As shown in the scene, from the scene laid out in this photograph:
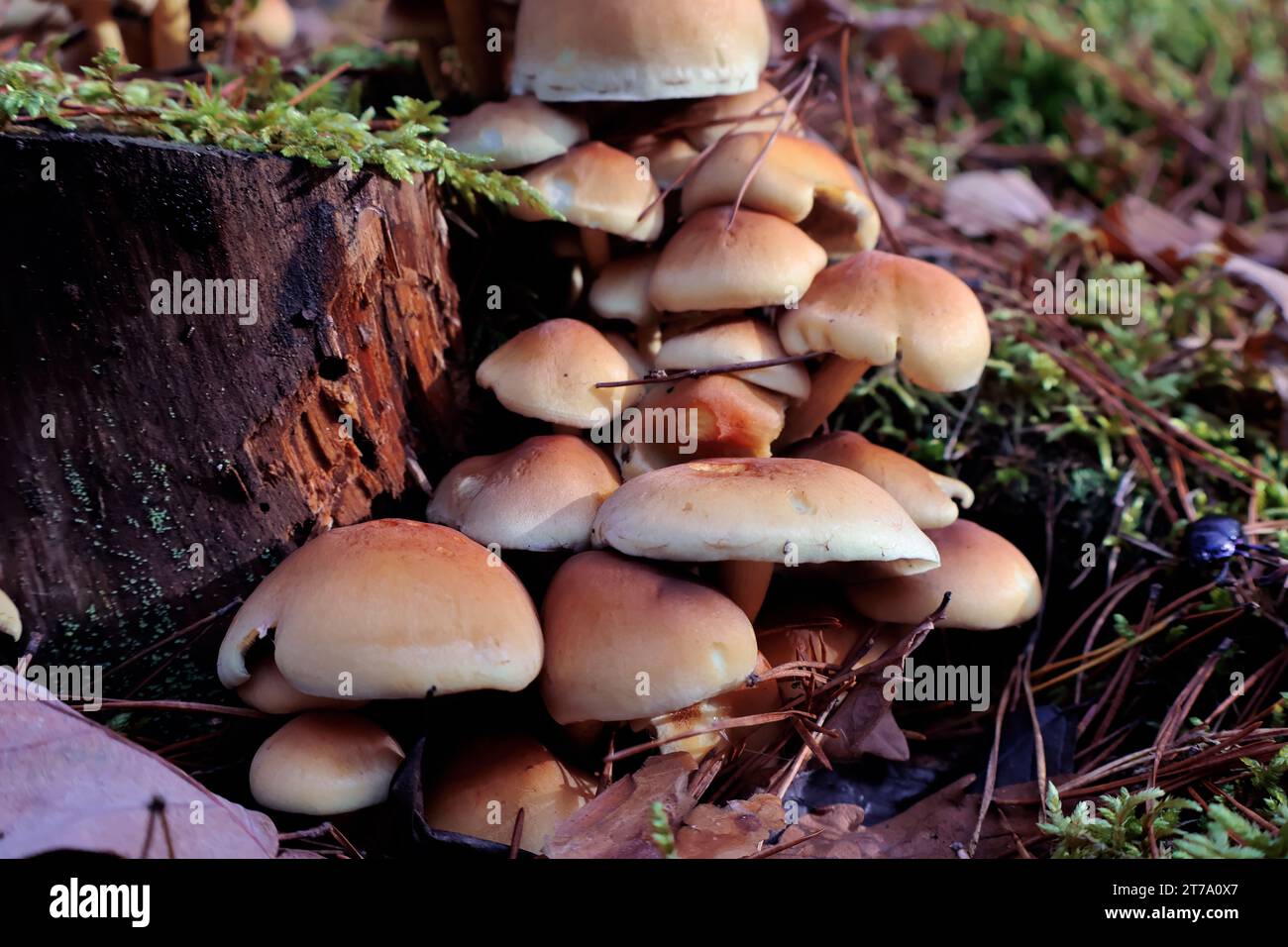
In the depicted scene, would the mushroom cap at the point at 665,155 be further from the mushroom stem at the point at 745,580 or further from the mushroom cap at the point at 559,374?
the mushroom stem at the point at 745,580

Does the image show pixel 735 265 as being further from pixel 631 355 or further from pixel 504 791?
pixel 504 791

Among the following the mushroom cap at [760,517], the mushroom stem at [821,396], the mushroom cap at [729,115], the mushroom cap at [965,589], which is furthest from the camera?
the mushroom cap at [729,115]

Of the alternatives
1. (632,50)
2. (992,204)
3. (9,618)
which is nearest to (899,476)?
(632,50)

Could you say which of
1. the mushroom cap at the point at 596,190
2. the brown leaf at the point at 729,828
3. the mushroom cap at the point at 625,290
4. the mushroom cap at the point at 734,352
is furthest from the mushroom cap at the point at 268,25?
the brown leaf at the point at 729,828

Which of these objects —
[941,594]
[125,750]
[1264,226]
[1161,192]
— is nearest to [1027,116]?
[1161,192]

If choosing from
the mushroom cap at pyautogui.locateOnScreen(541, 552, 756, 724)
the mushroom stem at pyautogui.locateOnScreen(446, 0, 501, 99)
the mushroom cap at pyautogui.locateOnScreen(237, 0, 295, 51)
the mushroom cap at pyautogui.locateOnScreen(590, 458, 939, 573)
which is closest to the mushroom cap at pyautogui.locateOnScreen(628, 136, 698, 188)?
the mushroom stem at pyautogui.locateOnScreen(446, 0, 501, 99)
